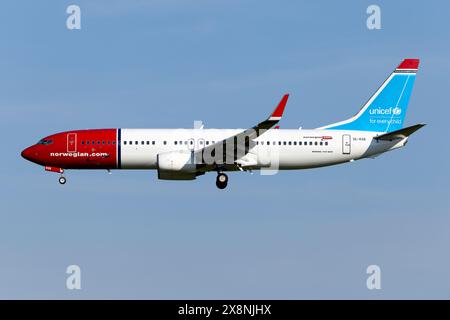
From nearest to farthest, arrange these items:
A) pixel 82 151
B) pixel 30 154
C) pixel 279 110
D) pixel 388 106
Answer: pixel 279 110, pixel 82 151, pixel 30 154, pixel 388 106

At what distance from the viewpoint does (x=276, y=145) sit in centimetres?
7181

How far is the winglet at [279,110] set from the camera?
65.4 metres

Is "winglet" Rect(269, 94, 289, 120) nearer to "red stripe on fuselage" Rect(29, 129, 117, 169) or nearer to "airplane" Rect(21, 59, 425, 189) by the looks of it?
"airplane" Rect(21, 59, 425, 189)

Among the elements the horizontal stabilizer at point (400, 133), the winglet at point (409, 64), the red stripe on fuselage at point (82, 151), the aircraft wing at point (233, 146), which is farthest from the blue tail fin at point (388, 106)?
the red stripe on fuselage at point (82, 151)

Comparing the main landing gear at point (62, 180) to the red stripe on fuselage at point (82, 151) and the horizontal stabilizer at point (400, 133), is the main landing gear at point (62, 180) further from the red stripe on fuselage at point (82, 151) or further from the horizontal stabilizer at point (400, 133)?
the horizontal stabilizer at point (400, 133)

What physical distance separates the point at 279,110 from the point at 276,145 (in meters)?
6.67

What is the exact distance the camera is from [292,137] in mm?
72312

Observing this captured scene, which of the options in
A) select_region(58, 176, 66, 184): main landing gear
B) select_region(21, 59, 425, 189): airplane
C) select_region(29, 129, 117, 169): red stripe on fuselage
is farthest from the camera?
select_region(58, 176, 66, 184): main landing gear

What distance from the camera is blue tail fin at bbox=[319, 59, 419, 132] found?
246 ft

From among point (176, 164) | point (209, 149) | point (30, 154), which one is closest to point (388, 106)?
point (209, 149)

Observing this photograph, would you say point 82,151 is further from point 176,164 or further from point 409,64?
point 409,64

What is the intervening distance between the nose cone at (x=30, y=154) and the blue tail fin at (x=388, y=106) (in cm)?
2099

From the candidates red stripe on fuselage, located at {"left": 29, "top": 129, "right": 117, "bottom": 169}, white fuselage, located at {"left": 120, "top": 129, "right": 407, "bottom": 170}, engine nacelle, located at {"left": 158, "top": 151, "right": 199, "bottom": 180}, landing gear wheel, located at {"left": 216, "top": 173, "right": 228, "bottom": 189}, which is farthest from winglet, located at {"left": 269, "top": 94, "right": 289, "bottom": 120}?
red stripe on fuselage, located at {"left": 29, "top": 129, "right": 117, "bottom": 169}

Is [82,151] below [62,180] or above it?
above
